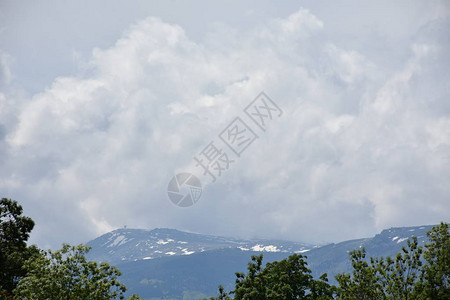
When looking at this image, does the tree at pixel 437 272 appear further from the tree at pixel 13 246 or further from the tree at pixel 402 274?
the tree at pixel 13 246

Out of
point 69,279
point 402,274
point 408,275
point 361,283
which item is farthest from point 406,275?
point 69,279

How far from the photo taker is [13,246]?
73812mm

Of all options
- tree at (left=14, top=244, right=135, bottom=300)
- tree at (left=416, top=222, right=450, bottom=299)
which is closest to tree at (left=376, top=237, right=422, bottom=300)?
tree at (left=416, top=222, right=450, bottom=299)

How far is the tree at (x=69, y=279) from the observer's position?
130 feet

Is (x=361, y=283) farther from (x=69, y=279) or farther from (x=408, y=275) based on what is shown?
(x=69, y=279)

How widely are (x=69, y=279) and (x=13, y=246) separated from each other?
3952cm

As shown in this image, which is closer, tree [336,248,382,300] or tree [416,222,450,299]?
tree [416,222,450,299]

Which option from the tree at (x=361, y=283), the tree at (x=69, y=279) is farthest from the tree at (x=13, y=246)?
the tree at (x=361, y=283)

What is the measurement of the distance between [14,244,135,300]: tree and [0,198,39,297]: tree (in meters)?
30.8

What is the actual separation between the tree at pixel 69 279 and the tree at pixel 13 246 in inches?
1212

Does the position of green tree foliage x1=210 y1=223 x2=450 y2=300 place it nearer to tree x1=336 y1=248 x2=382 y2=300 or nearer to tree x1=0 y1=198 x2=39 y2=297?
tree x1=336 y1=248 x2=382 y2=300

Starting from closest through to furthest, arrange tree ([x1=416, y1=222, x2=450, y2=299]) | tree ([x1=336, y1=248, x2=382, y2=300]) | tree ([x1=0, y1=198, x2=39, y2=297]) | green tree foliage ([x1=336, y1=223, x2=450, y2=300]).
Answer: green tree foliage ([x1=336, y1=223, x2=450, y2=300]), tree ([x1=416, y1=222, x2=450, y2=299]), tree ([x1=336, y1=248, x2=382, y2=300]), tree ([x1=0, y1=198, x2=39, y2=297])

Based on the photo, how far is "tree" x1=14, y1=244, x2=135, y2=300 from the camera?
130ft

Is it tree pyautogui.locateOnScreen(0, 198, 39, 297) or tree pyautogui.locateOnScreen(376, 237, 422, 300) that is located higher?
tree pyautogui.locateOnScreen(0, 198, 39, 297)
